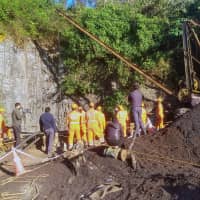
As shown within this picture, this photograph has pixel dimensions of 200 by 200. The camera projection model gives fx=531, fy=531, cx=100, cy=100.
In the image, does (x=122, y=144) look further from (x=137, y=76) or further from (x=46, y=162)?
(x=137, y=76)

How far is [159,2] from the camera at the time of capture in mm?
28500

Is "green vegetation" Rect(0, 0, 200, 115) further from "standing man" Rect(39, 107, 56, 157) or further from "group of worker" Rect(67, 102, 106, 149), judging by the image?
"standing man" Rect(39, 107, 56, 157)

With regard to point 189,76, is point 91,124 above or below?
below

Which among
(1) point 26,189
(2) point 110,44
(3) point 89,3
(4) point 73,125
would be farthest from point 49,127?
(3) point 89,3

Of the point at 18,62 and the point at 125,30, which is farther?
the point at 125,30

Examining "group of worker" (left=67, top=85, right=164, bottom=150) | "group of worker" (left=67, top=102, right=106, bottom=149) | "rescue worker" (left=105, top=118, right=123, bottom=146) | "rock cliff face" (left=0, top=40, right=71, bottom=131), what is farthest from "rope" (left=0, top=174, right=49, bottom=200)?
"rock cliff face" (left=0, top=40, right=71, bottom=131)

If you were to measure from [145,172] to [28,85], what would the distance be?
11.5 m

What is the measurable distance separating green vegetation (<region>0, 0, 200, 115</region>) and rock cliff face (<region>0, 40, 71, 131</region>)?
2.81ft

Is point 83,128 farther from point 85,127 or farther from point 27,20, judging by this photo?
point 27,20

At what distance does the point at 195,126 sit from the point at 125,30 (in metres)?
10.8

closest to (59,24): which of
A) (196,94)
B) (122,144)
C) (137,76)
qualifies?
(137,76)

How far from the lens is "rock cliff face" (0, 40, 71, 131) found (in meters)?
23.7

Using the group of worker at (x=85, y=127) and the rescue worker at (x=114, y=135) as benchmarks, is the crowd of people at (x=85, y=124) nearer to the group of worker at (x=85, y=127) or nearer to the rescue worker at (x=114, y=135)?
the group of worker at (x=85, y=127)

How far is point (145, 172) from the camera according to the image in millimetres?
14242
